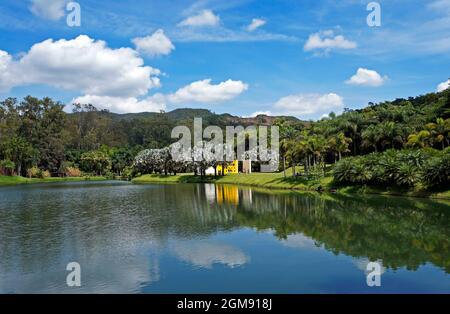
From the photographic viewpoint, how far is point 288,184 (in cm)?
6938

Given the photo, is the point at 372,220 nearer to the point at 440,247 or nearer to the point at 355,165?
the point at 440,247

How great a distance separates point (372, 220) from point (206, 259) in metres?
17.5

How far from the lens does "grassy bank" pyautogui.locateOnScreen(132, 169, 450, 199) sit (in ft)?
163

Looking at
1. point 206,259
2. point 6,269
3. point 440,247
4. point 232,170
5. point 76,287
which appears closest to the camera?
point 76,287

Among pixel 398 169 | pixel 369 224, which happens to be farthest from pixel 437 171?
pixel 369 224

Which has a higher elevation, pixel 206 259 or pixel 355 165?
pixel 355 165

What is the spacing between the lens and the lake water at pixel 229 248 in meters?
17.4

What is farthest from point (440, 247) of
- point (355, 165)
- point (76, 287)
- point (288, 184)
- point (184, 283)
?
point (288, 184)

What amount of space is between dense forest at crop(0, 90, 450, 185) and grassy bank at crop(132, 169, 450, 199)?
1.48 m

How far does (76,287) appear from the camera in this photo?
17031 mm

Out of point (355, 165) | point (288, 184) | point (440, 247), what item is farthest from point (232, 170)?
point (440, 247)

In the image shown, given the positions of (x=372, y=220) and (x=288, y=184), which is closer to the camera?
(x=372, y=220)

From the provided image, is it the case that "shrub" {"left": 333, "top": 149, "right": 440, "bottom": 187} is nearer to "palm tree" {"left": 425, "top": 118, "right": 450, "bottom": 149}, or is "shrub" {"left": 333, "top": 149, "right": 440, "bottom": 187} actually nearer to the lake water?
the lake water
